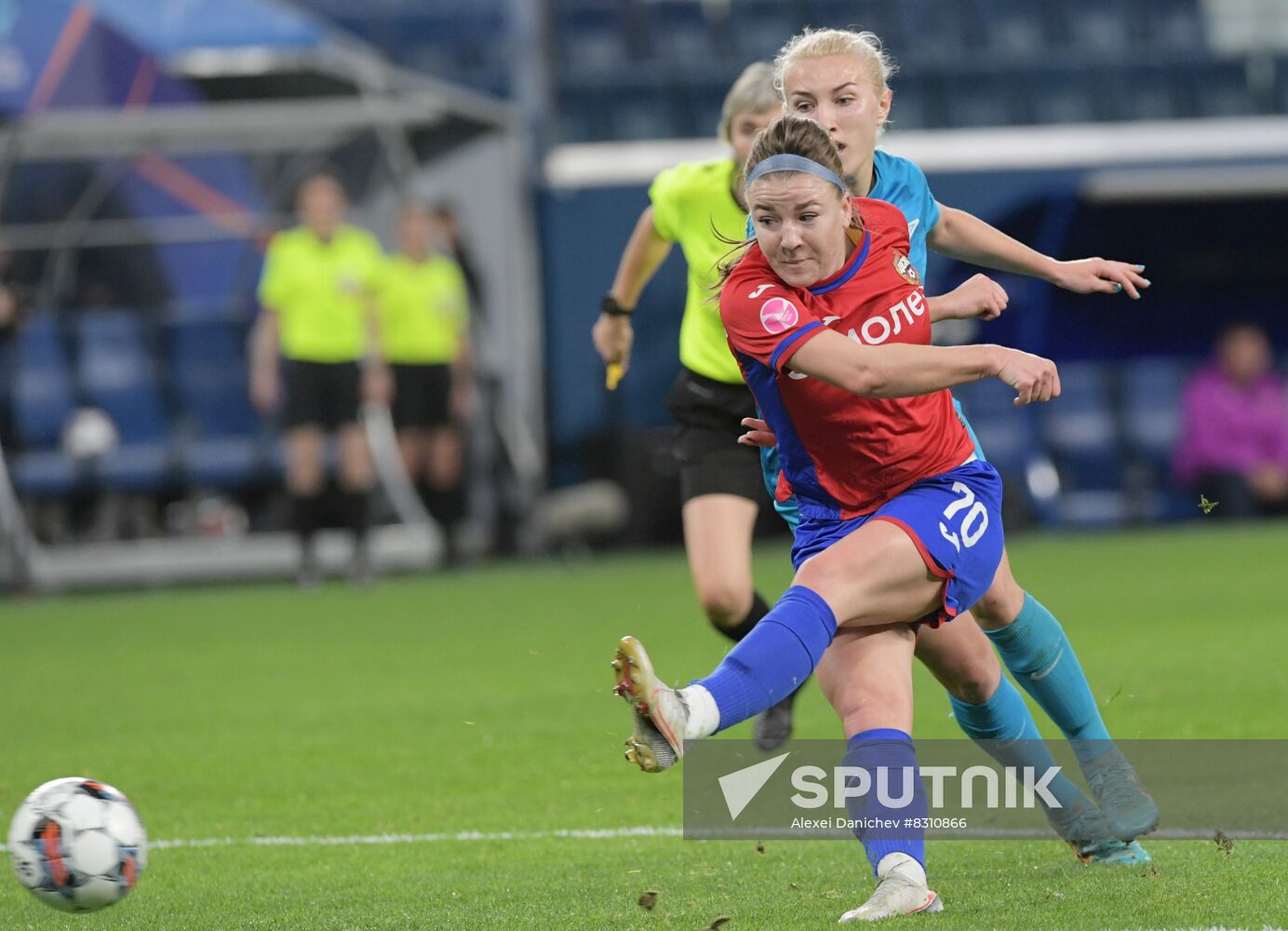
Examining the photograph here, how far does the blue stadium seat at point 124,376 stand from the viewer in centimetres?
1490

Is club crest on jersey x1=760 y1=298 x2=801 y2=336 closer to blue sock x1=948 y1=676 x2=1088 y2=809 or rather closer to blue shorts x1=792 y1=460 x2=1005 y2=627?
blue shorts x1=792 y1=460 x2=1005 y2=627

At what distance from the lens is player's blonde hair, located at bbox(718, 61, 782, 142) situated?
18.4 feet

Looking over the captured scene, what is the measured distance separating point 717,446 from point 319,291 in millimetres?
7353

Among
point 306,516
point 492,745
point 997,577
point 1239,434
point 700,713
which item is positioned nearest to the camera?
point 700,713

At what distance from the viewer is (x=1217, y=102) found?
56.5 ft

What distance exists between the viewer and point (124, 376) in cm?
1502

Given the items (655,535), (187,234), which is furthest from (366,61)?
(655,535)

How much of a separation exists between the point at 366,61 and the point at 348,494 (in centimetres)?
299

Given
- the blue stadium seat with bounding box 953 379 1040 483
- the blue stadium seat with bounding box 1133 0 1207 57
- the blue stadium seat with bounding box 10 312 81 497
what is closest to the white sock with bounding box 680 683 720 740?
the blue stadium seat with bounding box 10 312 81 497

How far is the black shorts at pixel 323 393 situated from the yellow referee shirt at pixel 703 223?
7176 millimetres

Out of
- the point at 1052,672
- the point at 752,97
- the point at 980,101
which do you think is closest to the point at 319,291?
the point at 980,101

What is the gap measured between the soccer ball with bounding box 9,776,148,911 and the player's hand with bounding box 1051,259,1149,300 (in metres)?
2.14

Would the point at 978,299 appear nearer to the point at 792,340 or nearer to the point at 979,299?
the point at 979,299

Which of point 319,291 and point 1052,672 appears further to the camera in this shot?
point 319,291
